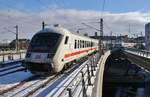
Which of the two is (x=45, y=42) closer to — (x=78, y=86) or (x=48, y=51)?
(x=48, y=51)

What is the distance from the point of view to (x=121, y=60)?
7712 centimetres

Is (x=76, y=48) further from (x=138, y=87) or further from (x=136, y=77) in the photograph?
(x=136, y=77)

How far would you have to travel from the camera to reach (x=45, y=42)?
20422 mm

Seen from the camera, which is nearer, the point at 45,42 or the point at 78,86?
the point at 78,86

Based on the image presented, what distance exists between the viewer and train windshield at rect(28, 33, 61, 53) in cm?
1992

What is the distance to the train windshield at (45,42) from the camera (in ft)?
65.4

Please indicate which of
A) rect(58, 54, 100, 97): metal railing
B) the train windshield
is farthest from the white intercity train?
rect(58, 54, 100, 97): metal railing

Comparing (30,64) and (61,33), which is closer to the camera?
(30,64)

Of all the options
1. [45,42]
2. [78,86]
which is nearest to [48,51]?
[45,42]

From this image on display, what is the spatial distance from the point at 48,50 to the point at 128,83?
29.1m

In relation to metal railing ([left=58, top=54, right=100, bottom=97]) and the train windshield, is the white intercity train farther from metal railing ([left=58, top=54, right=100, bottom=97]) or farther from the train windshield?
metal railing ([left=58, top=54, right=100, bottom=97])

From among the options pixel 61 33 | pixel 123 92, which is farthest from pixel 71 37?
pixel 123 92

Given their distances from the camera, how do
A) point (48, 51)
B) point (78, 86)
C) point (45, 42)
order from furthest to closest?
point (45, 42) → point (48, 51) → point (78, 86)

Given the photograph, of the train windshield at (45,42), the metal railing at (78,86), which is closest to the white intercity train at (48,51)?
the train windshield at (45,42)
